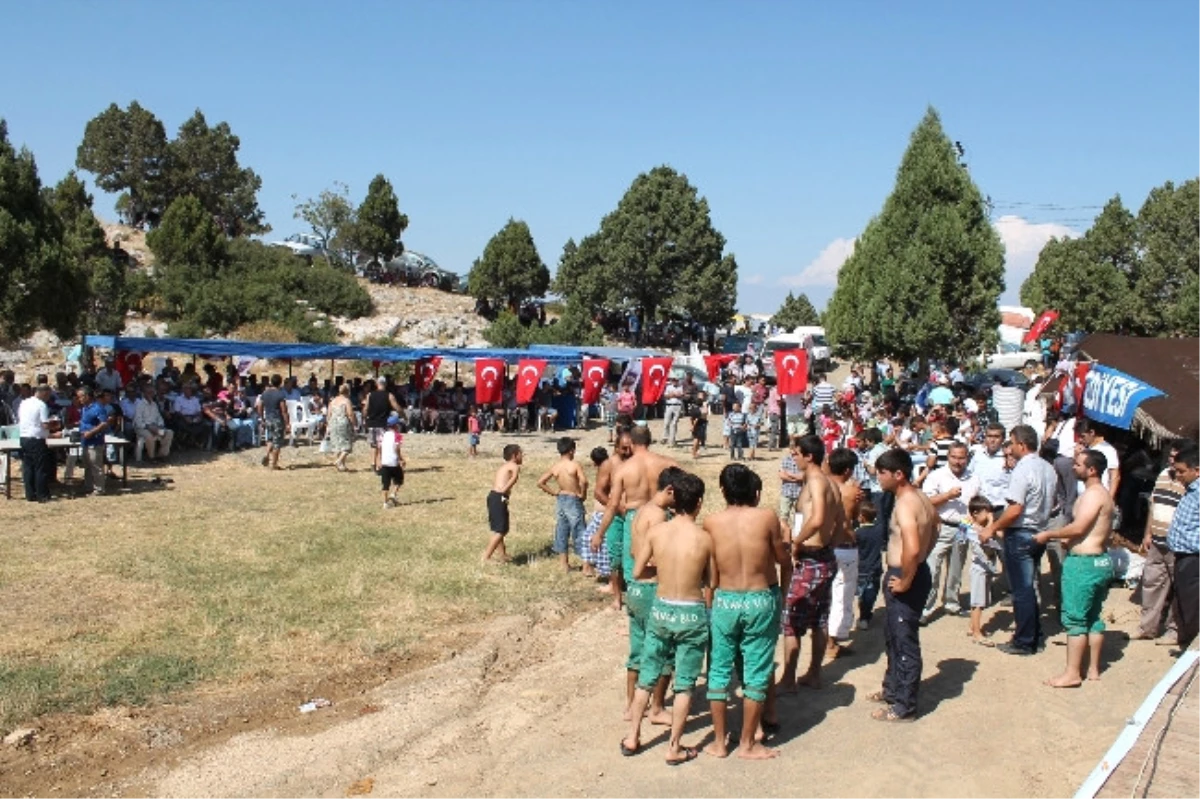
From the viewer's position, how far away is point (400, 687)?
8086 mm

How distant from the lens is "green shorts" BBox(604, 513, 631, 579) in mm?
9414

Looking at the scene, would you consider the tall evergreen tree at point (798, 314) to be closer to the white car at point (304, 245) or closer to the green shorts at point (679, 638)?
Result: the white car at point (304, 245)

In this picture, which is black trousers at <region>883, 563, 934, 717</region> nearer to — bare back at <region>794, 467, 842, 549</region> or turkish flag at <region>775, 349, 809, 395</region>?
bare back at <region>794, 467, 842, 549</region>

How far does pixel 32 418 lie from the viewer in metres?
14.2

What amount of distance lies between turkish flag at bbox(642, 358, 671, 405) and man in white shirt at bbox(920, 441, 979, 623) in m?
14.3

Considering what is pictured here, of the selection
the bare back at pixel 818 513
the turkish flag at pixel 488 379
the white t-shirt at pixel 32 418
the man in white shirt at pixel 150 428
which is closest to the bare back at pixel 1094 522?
the bare back at pixel 818 513

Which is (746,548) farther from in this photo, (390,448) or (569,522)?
(390,448)

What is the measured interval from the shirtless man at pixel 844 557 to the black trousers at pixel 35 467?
37.7ft

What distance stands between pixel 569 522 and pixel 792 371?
429 inches

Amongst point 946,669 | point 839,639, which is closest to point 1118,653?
point 946,669

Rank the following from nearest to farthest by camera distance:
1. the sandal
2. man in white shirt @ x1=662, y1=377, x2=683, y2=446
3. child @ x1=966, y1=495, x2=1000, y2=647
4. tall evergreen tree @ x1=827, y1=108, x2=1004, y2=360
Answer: the sandal
child @ x1=966, y1=495, x2=1000, y2=647
man in white shirt @ x1=662, y1=377, x2=683, y2=446
tall evergreen tree @ x1=827, y1=108, x2=1004, y2=360

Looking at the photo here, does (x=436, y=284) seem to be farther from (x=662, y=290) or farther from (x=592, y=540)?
(x=592, y=540)

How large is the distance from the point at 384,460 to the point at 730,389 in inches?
490

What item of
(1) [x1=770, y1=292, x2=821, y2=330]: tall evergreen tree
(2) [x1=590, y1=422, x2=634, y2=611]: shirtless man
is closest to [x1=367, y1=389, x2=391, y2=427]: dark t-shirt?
(2) [x1=590, y1=422, x2=634, y2=611]: shirtless man
